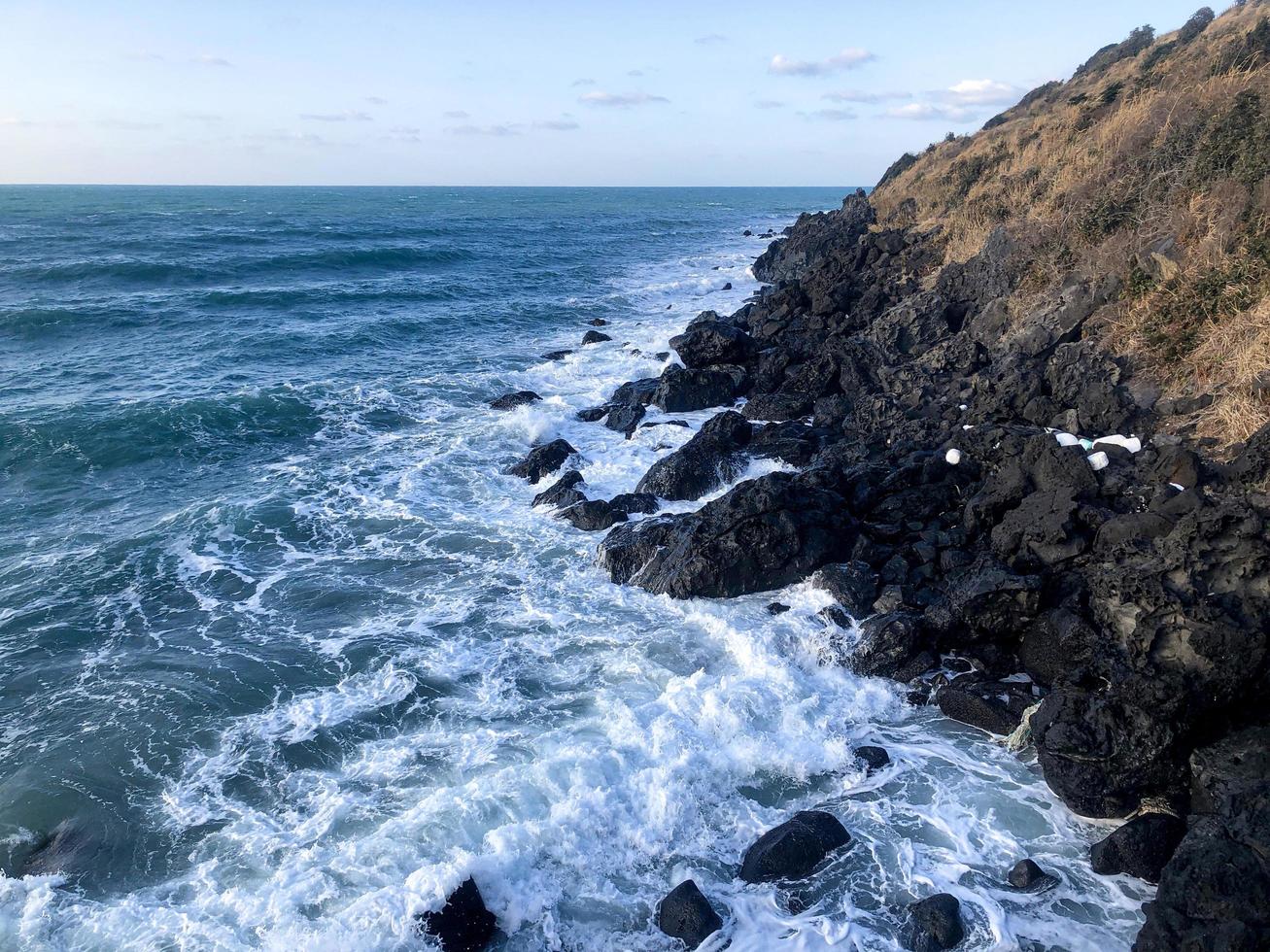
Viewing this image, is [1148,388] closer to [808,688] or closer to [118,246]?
[808,688]

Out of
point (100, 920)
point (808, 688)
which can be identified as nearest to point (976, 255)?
point (808, 688)

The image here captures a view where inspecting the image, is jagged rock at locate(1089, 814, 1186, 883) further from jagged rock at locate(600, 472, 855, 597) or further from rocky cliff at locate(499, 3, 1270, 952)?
jagged rock at locate(600, 472, 855, 597)

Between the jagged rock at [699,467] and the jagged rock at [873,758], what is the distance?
22.0ft

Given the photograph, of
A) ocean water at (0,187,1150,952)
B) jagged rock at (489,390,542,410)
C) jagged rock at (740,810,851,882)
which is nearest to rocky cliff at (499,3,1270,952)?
ocean water at (0,187,1150,952)

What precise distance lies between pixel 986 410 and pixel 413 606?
34.5ft

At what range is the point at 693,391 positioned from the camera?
61.3ft

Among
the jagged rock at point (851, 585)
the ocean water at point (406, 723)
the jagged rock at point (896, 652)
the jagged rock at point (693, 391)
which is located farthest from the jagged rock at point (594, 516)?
the jagged rock at point (693, 391)

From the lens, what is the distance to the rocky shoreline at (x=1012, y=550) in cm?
630

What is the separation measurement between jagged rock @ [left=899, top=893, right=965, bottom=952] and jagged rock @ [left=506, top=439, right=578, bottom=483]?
1121 centimetres

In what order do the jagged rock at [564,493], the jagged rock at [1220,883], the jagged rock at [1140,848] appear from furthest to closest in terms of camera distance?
the jagged rock at [564,493] → the jagged rock at [1140,848] → the jagged rock at [1220,883]

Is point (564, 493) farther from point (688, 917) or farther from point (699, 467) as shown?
point (688, 917)

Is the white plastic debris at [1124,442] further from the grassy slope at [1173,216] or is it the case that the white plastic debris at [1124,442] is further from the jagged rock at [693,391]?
the jagged rock at [693,391]

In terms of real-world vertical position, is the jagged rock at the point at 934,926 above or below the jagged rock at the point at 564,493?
below

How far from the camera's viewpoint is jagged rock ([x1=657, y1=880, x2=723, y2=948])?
6016mm
